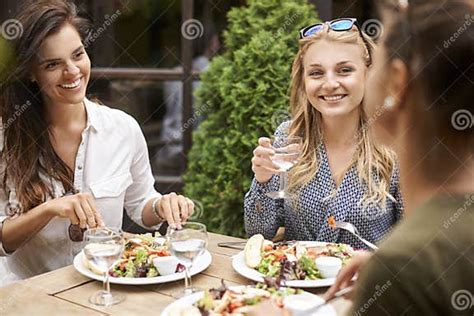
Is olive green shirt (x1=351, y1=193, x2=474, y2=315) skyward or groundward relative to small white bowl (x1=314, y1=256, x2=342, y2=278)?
skyward

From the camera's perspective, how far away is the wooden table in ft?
5.03

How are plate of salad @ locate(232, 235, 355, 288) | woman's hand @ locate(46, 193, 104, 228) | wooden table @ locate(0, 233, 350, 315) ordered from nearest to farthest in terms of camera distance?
wooden table @ locate(0, 233, 350, 315)
plate of salad @ locate(232, 235, 355, 288)
woman's hand @ locate(46, 193, 104, 228)

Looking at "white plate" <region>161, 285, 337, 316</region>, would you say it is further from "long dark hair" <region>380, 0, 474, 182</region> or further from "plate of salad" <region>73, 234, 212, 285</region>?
"long dark hair" <region>380, 0, 474, 182</region>

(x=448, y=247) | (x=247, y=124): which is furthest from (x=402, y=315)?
(x=247, y=124)

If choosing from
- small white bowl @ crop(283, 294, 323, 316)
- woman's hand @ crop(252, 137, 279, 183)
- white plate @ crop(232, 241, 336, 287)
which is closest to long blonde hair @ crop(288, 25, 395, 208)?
woman's hand @ crop(252, 137, 279, 183)

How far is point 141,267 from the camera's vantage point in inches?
67.9

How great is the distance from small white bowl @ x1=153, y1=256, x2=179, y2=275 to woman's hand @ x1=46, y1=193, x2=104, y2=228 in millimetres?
306

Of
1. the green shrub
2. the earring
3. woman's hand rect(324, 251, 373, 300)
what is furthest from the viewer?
the green shrub

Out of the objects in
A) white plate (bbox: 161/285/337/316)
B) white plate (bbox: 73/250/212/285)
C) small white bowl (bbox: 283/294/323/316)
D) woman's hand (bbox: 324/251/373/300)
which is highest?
woman's hand (bbox: 324/251/373/300)

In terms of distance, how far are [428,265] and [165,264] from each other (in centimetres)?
98

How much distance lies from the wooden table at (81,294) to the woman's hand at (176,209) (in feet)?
1.00

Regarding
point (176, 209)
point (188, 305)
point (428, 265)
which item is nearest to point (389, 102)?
point (428, 265)

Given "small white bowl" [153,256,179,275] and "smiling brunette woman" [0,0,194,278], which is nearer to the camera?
"small white bowl" [153,256,179,275]

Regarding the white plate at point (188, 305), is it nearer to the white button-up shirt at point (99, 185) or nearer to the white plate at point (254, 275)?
the white plate at point (254, 275)
